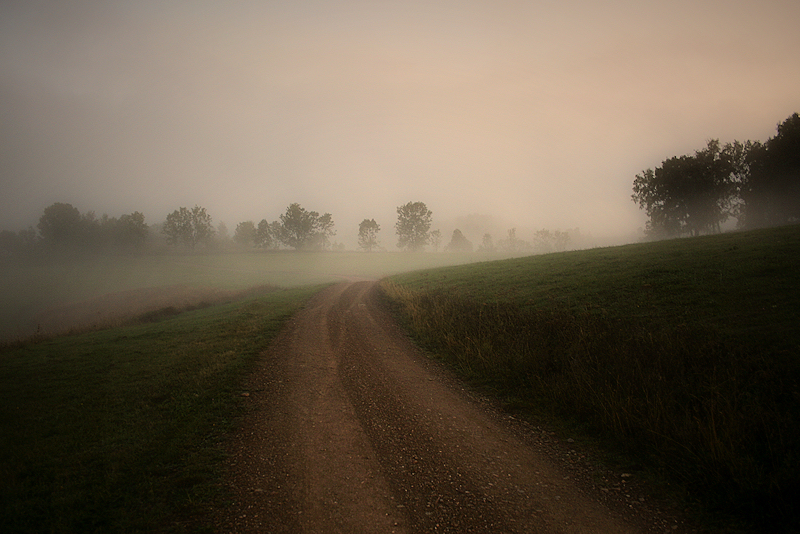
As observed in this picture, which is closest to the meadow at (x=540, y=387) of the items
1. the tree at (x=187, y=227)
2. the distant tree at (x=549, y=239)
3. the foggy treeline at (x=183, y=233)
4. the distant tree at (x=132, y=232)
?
the foggy treeline at (x=183, y=233)

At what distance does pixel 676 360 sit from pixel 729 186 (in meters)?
57.5

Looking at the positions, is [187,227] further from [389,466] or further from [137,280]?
[389,466]

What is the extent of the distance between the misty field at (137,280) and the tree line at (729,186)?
50091 millimetres

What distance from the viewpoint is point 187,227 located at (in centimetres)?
9500

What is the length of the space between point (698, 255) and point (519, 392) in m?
17.4

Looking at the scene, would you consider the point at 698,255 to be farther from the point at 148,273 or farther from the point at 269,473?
the point at 148,273

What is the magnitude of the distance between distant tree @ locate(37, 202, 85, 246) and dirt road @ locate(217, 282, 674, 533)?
117581 mm

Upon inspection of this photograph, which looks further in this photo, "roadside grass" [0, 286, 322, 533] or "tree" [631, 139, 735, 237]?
"tree" [631, 139, 735, 237]

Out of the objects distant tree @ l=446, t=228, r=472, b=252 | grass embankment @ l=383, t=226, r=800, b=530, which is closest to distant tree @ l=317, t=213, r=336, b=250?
distant tree @ l=446, t=228, r=472, b=252

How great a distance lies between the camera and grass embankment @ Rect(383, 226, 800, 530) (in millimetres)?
4906

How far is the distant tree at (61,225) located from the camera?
8338 centimetres

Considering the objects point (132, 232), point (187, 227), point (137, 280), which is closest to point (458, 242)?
point (187, 227)

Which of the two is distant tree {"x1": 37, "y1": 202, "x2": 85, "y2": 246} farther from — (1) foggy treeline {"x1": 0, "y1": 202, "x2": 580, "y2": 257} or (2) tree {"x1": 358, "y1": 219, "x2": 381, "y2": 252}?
(2) tree {"x1": 358, "y1": 219, "x2": 381, "y2": 252}

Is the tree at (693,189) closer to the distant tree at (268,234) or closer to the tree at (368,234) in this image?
the tree at (368,234)
